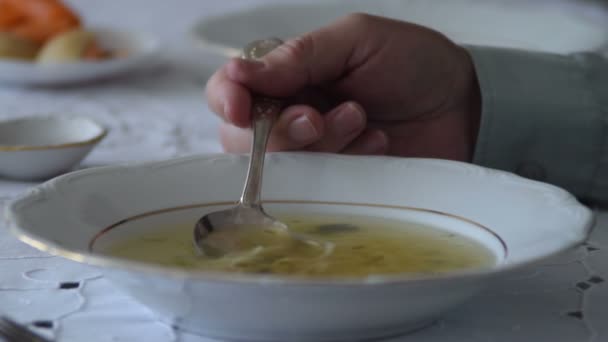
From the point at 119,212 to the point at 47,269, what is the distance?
0.06 metres

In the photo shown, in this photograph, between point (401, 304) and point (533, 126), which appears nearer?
point (401, 304)

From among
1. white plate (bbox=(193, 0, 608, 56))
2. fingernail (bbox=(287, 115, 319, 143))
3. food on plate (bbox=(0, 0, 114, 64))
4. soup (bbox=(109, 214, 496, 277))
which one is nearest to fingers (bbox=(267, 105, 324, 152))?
fingernail (bbox=(287, 115, 319, 143))

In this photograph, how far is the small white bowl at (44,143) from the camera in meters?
0.80

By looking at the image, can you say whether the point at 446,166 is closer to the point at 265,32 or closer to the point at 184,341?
the point at 184,341

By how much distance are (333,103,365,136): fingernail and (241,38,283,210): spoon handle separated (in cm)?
6

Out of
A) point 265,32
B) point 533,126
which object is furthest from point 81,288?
point 265,32

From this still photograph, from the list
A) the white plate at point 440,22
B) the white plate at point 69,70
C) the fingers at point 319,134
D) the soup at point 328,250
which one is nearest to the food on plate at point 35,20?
the white plate at point 69,70

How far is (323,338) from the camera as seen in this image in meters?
0.46

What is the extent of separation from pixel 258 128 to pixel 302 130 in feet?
0.15

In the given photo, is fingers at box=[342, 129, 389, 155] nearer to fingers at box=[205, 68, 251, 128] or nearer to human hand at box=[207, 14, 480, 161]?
human hand at box=[207, 14, 480, 161]

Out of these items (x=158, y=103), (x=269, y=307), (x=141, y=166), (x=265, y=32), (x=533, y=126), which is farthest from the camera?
(x=265, y=32)

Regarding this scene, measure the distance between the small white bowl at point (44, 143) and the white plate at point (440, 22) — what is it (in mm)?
313

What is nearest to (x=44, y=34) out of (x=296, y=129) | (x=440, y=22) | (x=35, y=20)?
(x=35, y=20)

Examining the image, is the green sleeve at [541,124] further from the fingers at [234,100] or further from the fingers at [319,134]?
the fingers at [234,100]
